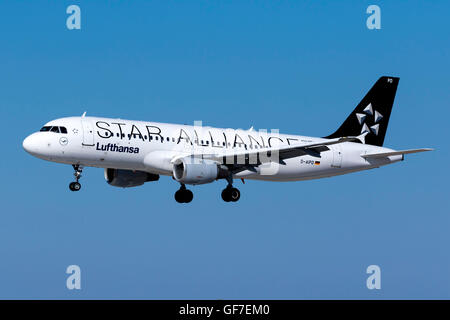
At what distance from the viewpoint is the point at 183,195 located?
56750 mm

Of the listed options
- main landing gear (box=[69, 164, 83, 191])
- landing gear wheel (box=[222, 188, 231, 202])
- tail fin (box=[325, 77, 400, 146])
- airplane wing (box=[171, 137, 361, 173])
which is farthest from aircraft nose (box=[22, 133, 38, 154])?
tail fin (box=[325, 77, 400, 146])

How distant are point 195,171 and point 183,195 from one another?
13.0ft

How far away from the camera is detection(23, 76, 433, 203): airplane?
5175 cm

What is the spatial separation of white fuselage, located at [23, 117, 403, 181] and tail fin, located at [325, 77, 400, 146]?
13.9ft

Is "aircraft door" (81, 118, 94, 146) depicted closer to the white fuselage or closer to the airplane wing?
the white fuselage

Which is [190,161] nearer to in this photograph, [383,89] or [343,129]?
[343,129]

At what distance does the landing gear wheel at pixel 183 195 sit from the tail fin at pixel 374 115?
11.6m

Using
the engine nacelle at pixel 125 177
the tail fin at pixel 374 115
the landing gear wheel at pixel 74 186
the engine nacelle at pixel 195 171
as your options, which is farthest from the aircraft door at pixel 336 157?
the landing gear wheel at pixel 74 186

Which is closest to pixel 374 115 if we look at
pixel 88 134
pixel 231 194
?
pixel 231 194

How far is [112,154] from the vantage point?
52.2m

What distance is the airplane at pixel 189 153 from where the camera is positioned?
170 ft

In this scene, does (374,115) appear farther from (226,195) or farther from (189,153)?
(189,153)
